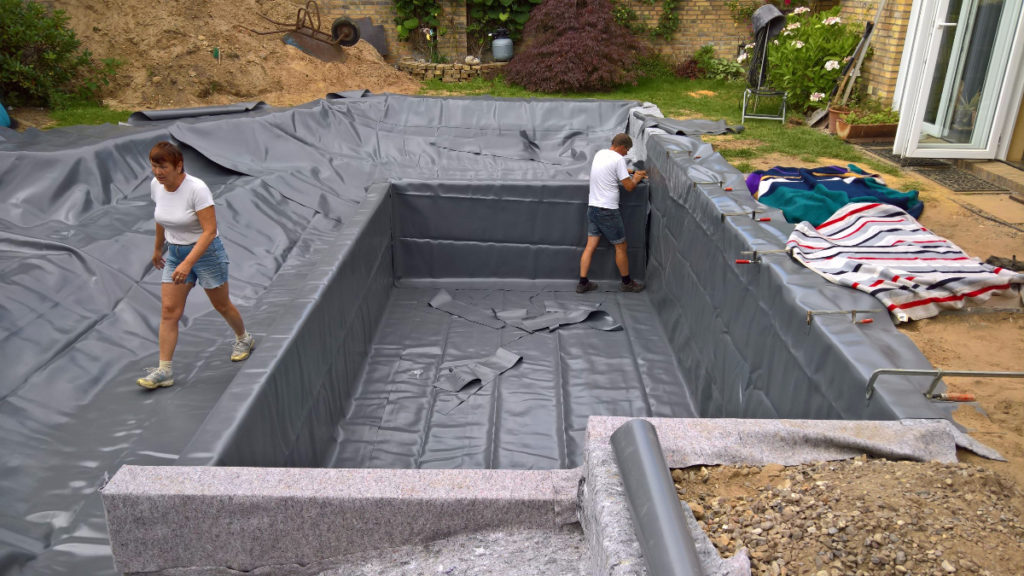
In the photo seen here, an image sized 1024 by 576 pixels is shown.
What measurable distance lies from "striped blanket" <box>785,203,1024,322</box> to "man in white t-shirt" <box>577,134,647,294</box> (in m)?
1.92

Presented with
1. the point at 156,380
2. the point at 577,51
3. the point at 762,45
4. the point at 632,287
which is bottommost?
the point at 632,287

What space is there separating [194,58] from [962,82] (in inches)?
392

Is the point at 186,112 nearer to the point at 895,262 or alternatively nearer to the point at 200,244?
the point at 200,244

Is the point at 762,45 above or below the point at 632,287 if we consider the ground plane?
above

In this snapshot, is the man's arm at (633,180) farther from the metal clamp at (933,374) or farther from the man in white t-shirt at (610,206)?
the metal clamp at (933,374)

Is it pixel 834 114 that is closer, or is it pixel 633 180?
pixel 633 180

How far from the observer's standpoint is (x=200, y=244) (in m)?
3.31

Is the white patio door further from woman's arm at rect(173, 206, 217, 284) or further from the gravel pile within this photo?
woman's arm at rect(173, 206, 217, 284)

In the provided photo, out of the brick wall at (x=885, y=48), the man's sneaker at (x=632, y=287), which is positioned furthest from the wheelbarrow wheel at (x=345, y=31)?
the brick wall at (x=885, y=48)

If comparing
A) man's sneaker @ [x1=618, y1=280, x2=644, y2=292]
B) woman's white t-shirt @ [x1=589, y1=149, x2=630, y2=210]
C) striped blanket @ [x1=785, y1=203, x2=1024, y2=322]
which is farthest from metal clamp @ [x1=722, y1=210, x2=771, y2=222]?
man's sneaker @ [x1=618, y1=280, x2=644, y2=292]

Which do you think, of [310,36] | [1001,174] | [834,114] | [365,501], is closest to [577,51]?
[310,36]

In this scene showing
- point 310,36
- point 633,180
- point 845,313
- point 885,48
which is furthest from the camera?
point 310,36

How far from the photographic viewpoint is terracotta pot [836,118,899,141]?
7390mm

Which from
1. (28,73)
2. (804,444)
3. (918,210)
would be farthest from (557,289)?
(28,73)
